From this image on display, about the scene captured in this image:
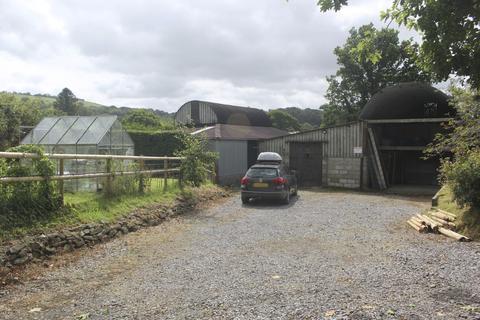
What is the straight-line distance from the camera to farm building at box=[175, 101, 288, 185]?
929 inches

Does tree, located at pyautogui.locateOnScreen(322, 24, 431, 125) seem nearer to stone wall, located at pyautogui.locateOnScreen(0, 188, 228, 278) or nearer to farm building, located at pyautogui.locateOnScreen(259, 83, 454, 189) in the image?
farm building, located at pyautogui.locateOnScreen(259, 83, 454, 189)

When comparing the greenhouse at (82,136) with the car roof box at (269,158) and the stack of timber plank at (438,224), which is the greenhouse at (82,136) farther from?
the stack of timber plank at (438,224)

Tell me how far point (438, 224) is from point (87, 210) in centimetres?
871

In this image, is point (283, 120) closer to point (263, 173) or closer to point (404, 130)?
point (404, 130)

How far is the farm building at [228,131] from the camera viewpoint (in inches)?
929

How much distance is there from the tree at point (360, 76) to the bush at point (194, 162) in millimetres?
20780

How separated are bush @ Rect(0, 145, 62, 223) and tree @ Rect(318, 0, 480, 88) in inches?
256

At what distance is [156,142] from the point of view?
25391mm

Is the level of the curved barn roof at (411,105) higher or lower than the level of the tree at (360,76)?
lower

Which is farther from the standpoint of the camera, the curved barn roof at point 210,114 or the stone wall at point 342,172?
the curved barn roof at point 210,114

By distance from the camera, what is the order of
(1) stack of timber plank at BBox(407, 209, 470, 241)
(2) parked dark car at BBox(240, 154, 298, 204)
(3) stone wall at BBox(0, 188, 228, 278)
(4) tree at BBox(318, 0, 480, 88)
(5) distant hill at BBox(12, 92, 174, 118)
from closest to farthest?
(4) tree at BBox(318, 0, 480, 88) → (3) stone wall at BBox(0, 188, 228, 278) → (1) stack of timber plank at BBox(407, 209, 470, 241) → (2) parked dark car at BBox(240, 154, 298, 204) → (5) distant hill at BBox(12, 92, 174, 118)

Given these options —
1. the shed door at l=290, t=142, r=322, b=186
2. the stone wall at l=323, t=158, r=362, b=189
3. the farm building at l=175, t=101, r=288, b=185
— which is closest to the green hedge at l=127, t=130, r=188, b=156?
the farm building at l=175, t=101, r=288, b=185

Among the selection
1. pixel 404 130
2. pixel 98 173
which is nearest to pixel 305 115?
pixel 404 130

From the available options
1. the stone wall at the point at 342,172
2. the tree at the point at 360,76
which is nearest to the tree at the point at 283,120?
the tree at the point at 360,76
